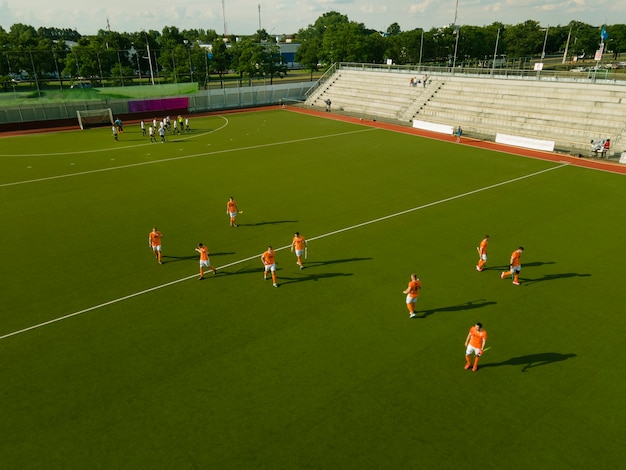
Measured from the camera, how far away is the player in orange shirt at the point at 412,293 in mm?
13195

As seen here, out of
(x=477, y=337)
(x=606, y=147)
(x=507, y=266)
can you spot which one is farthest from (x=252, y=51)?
(x=477, y=337)

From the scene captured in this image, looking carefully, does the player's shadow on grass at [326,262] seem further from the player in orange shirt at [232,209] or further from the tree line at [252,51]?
the tree line at [252,51]

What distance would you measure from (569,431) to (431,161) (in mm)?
25361

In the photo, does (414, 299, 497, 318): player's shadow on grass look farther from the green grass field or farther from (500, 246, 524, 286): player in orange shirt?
(500, 246, 524, 286): player in orange shirt

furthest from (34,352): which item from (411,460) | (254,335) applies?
(411,460)

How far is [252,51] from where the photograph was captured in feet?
249

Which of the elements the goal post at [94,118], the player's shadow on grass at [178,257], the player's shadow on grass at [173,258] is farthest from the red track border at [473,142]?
the player's shadow on grass at [173,258]

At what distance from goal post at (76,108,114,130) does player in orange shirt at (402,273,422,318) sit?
4687 centimetres

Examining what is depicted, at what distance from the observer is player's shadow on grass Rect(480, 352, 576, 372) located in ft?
38.2

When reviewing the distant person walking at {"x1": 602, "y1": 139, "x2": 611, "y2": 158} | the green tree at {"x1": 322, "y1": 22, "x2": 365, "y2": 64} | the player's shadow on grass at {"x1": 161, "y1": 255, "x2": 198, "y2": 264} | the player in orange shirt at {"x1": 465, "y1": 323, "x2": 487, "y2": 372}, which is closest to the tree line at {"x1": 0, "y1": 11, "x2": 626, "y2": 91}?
the green tree at {"x1": 322, "y1": 22, "x2": 365, "y2": 64}

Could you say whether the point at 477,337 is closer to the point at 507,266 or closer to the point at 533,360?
the point at 533,360

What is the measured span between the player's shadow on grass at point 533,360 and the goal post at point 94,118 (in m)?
50.0

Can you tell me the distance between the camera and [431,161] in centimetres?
3253

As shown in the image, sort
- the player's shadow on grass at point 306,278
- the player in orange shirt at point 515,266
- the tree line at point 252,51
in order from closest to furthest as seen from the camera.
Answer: the player in orange shirt at point 515,266 → the player's shadow on grass at point 306,278 → the tree line at point 252,51
